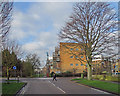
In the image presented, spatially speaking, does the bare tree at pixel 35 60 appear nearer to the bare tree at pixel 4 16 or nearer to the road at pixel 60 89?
the road at pixel 60 89

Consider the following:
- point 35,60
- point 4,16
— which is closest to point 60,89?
point 4,16

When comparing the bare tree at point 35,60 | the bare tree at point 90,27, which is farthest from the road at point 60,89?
the bare tree at point 35,60

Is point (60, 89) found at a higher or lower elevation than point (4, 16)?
lower

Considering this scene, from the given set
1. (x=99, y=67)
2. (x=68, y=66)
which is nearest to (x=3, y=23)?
(x=99, y=67)

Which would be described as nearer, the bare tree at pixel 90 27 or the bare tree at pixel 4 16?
the bare tree at pixel 4 16

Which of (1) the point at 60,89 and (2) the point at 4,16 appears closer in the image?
(2) the point at 4,16

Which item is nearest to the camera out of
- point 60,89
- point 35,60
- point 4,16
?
point 4,16

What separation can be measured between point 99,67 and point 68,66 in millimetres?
30095

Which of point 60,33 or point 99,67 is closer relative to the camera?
point 60,33

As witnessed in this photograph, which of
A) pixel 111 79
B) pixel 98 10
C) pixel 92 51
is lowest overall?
pixel 111 79

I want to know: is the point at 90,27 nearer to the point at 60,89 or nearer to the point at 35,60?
the point at 60,89

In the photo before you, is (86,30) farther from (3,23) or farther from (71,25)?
(3,23)

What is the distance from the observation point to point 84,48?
28219 mm

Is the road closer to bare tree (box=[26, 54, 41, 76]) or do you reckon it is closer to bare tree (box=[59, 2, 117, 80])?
bare tree (box=[59, 2, 117, 80])
